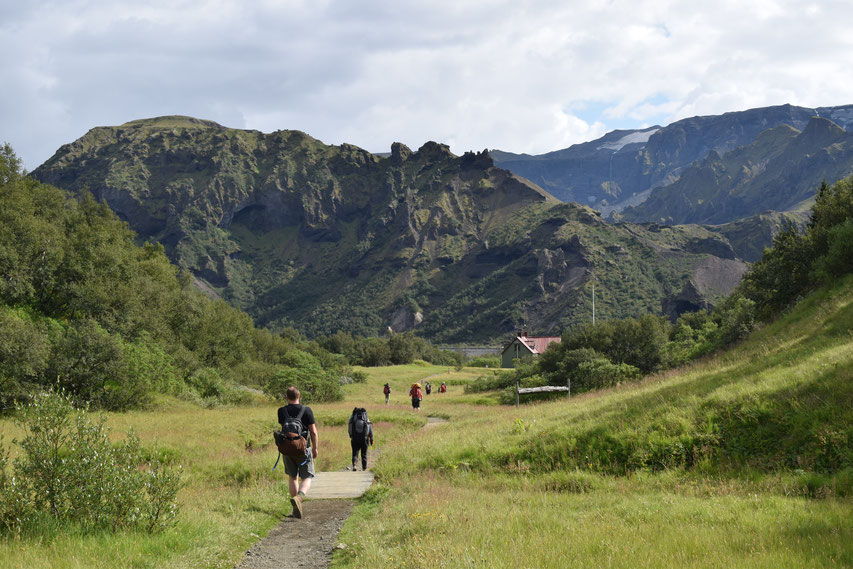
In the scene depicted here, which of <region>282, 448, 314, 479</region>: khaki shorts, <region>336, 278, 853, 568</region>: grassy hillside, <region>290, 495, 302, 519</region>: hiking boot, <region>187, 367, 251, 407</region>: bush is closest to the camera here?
<region>336, 278, 853, 568</region>: grassy hillside

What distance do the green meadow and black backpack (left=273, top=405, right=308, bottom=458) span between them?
1.12m

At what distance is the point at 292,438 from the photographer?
31.7ft

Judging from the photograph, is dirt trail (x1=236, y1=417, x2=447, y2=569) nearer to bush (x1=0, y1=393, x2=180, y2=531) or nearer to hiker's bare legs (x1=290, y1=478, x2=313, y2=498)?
hiker's bare legs (x1=290, y1=478, x2=313, y2=498)

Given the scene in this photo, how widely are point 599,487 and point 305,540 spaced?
17.9ft

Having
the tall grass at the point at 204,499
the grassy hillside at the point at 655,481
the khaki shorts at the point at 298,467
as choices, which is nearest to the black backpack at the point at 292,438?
the khaki shorts at the point at 298,467

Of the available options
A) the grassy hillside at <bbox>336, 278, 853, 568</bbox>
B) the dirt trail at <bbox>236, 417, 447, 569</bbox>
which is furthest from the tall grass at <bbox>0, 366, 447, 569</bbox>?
the grassy hillside at <bbox>336, 278, 853, 568</bbox>

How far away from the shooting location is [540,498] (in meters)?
9.19

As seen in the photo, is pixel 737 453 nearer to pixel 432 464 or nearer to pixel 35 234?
pixel 432 464

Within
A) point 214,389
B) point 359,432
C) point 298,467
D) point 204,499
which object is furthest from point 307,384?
point 298,467

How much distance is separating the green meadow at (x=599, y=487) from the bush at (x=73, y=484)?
340mm

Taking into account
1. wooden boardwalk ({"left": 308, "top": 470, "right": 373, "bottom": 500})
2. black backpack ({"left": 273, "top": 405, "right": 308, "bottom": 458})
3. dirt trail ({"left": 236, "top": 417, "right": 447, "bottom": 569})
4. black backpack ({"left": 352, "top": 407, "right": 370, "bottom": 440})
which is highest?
black backpack ({"left": 273, "top": 405, "right": 308, "bottom": 458})

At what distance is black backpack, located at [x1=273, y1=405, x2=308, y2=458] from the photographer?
9.66m

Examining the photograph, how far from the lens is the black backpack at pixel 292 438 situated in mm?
9664

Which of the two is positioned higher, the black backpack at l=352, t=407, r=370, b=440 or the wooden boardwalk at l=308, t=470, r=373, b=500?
the black backpack at l=352, t=407, r=370, b=440
